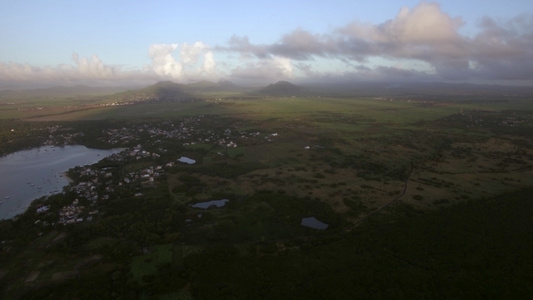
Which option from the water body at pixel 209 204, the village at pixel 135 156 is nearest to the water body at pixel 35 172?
the village at pixel 135 156

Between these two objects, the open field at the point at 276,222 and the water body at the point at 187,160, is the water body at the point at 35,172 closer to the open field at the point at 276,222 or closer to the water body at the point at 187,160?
the open field at the point at 276,222

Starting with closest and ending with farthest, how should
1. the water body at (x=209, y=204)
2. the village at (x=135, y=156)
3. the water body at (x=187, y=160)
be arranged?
1. the water body at (x=209, y=204)
2. the village at (x=135, y=156)
3. the water body at (x=187, y=160)

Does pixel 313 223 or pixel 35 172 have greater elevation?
pixel 313 223

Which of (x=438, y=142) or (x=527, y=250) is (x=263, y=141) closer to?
(x=438, y=142)

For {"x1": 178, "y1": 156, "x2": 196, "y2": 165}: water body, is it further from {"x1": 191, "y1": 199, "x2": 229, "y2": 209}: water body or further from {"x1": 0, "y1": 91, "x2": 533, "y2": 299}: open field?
{"x1": 191, "y1": 199, "x2": 229, "y2": 209}: water body

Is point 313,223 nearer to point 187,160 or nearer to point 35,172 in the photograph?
point 187,160

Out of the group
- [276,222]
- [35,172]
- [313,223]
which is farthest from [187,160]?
[313,223]
